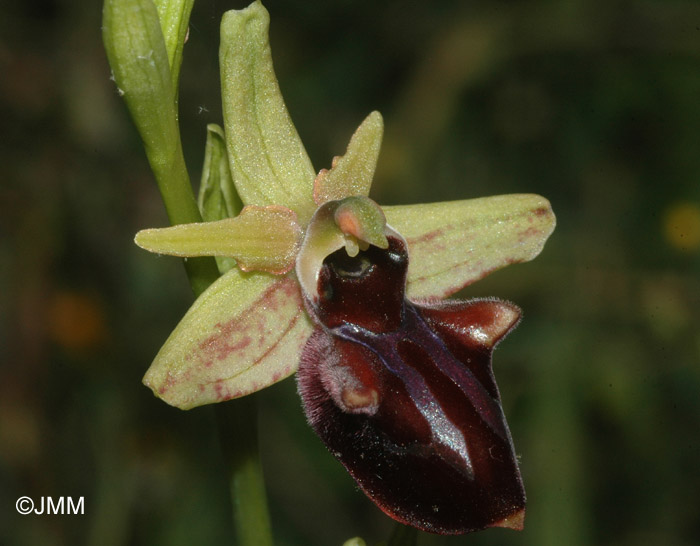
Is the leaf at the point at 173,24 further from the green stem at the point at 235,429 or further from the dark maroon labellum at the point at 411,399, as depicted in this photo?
the dark maroon labellum at the point at 411,399

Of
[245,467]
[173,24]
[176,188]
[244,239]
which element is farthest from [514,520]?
[173,24]

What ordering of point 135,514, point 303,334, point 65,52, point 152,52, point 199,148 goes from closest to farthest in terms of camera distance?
point 152,52
point 303,334
point 135,514
point 65,52
point 199,148

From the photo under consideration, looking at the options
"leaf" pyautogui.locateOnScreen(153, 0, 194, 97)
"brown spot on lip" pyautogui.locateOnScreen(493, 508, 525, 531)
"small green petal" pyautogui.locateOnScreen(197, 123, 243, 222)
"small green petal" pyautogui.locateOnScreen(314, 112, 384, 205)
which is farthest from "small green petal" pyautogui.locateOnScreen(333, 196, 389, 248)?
"brown spot on lip" pyautogui.locateOnScreen(493, 508, 525, 531)

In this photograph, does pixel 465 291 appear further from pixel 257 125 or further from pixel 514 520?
pixel 514 520

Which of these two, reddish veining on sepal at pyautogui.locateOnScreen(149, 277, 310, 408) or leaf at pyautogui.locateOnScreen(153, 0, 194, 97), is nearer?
reddish veining on sepal at pyautogui.locateOnScreen(149, 277, 310, 408)

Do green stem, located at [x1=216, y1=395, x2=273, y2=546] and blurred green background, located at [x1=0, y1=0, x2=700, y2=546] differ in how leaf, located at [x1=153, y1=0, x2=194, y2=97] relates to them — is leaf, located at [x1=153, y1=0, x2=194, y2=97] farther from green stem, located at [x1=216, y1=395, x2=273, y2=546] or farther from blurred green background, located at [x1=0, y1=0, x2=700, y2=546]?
blurred green background, located at [x1=0, y1=0, x2=700, y2=546]

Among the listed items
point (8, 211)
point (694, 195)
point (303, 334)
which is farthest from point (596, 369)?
point (8, 211)

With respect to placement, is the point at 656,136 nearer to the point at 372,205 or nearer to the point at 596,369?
the point at 596,369
